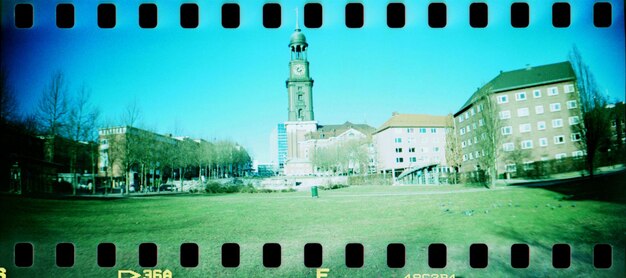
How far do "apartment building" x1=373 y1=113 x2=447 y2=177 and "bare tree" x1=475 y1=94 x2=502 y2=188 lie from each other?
684 inches

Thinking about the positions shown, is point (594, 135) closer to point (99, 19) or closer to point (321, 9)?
point (321, 9)

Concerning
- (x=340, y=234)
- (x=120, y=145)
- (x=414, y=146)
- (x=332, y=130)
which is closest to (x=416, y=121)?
(x=414, y=146)

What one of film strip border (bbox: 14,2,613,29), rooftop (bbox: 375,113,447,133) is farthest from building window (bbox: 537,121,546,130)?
rooftop (bbox: 375,113,447,133)

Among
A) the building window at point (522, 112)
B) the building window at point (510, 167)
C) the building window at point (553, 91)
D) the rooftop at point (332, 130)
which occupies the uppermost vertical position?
the rooftop at point (332, 130)

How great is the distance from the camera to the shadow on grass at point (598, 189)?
18078mm

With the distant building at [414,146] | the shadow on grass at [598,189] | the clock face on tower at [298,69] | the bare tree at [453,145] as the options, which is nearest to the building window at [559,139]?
the shadow on grass at [598,189]

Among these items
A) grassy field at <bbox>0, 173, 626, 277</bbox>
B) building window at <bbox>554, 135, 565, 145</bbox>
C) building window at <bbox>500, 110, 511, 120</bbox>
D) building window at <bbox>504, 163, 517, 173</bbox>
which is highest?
building window at <bbox>500, 110, 511, 120</bbox>

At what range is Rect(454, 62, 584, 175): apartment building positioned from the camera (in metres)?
20.2

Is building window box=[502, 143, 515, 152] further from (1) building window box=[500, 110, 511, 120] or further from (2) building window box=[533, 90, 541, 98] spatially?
(2) building window box=[533, 90, 541, 98]

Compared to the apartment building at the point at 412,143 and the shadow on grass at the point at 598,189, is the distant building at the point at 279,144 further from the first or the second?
the shadow on grass at the point at 598,189

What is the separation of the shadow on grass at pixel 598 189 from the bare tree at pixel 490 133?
5.36 meters

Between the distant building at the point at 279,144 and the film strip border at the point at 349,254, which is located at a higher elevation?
the distant building at the point at 279,144

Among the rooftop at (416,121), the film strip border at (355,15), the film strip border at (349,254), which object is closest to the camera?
the film strip border at (355,15)

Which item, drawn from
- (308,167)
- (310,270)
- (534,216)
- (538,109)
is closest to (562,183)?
(538,109)
